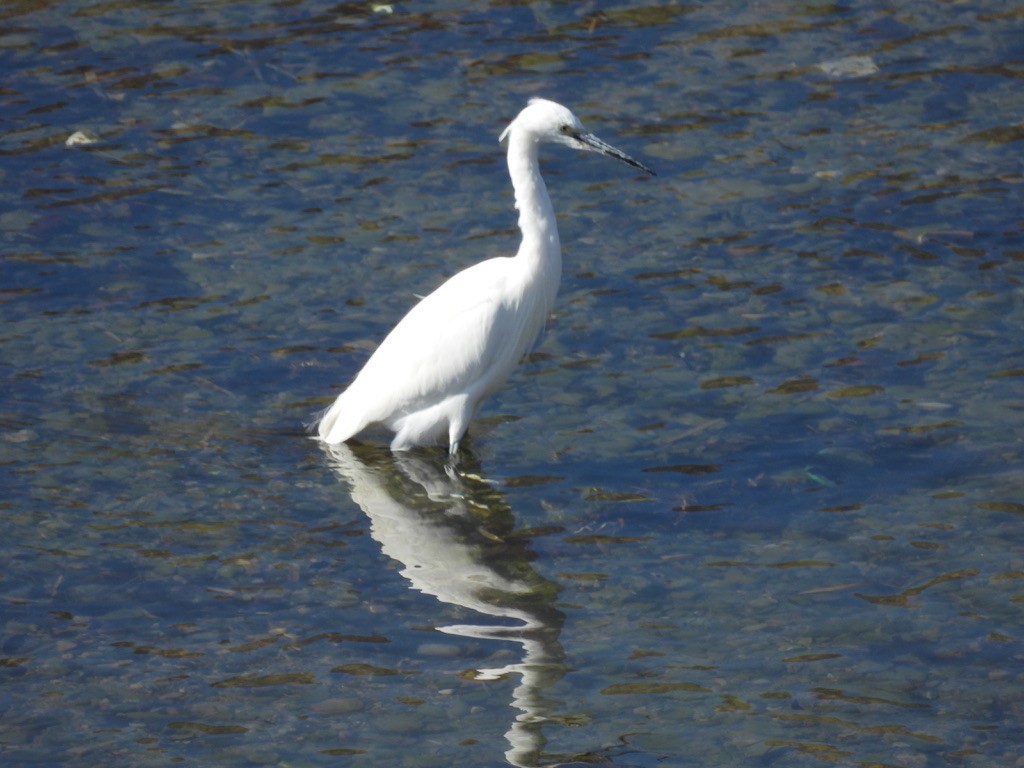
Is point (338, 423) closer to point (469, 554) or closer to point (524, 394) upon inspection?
point (524, 394)

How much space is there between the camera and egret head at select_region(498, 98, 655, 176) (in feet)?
22.4

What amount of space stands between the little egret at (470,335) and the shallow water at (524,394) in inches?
9.5

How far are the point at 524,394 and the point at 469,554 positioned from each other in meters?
1.43

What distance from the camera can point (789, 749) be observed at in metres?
4.78

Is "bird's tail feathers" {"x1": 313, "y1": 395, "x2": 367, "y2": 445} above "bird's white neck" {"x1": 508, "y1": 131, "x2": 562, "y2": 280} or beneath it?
beneath

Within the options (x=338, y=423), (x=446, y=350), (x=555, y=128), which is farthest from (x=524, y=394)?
(x=555, y=128)

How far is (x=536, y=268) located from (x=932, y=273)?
235 cm

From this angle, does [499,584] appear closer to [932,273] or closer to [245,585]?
[245,585]

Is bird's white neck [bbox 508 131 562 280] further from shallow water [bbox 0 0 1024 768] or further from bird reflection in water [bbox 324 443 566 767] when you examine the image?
bird reflection in water [bbox 324 443 566 767]

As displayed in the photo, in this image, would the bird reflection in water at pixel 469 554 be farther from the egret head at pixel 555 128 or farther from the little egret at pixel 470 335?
the egret head at pixel 555 128

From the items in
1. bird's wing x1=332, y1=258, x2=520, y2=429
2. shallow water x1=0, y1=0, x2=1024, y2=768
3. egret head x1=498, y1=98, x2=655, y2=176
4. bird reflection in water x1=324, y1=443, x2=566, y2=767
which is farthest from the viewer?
bird's wing x1=332, y1=258, x2=520, y2=429

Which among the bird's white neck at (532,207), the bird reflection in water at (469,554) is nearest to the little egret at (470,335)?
the bird's white neck at (532,207)

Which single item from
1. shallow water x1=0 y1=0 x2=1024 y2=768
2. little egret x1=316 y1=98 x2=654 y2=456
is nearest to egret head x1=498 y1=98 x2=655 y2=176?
little egret x1=316 y1=98 x2=654 y2=456

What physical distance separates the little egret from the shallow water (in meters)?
0.24
